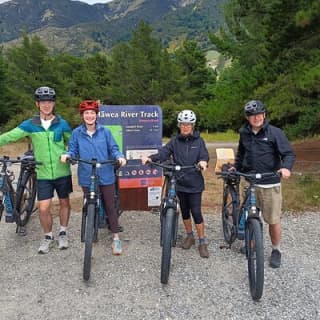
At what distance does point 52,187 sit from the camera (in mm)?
4867

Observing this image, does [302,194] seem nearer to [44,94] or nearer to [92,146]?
[92,146]

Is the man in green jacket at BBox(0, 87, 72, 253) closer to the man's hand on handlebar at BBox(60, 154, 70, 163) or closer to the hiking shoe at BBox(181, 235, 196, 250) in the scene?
the man's hand on handlebar at BBox(60, 154, 70, 163)

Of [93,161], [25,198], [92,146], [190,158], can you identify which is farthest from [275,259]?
[25,198]

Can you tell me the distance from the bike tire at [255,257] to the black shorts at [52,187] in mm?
2234

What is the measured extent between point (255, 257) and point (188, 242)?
1.34 metres

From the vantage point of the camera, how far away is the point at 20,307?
3.70m

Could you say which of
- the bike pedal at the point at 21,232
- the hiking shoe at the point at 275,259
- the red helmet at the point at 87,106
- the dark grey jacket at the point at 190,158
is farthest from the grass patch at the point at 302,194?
the bike pedal at the point at 21,232

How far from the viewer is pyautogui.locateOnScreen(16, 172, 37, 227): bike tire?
18.1ft

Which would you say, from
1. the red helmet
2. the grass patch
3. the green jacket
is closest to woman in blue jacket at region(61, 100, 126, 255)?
the red helmet

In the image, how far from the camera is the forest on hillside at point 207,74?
918 centimetres

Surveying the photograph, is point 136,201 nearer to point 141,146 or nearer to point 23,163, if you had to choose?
point 141,146

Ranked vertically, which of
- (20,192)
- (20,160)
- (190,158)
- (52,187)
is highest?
(190,158)

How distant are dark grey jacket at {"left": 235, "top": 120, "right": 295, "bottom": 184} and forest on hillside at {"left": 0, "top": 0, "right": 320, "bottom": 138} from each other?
467cm

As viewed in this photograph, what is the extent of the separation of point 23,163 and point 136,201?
6.56ft
